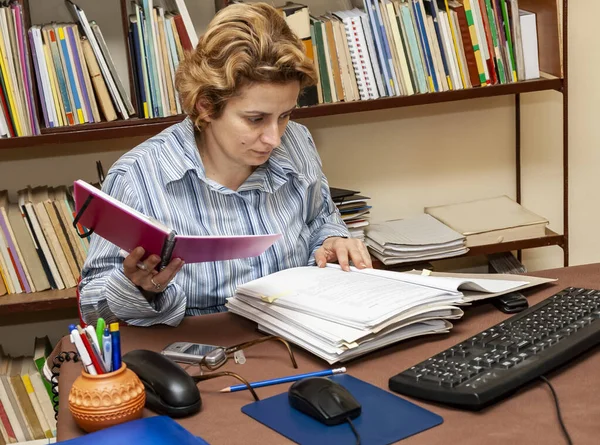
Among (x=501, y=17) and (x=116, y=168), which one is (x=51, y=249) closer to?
(x=116, y=168)

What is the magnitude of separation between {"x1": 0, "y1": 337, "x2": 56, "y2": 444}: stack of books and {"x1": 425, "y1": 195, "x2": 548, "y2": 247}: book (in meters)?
1.32

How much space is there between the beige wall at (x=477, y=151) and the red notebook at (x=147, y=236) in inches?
51.6

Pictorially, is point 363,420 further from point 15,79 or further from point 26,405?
point 26,405

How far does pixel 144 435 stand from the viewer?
3.18 ft

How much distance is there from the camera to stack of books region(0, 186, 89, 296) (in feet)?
7.57

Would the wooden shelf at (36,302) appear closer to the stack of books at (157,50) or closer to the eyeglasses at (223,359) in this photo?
the stack of books at (157,50)

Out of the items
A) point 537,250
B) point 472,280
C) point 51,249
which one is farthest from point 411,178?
point 472,280

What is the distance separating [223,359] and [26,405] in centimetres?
142

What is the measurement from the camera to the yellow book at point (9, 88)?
7.06 feet

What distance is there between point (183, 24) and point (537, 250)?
149 centimetres

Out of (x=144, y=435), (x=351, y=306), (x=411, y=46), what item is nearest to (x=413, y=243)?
(x=411, y=46)

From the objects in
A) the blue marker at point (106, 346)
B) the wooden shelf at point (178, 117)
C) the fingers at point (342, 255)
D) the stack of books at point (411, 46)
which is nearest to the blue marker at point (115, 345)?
the blue marker at point (106, 346)

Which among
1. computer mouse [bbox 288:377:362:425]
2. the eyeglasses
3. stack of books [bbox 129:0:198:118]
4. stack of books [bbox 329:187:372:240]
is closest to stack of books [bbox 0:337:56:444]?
stack of books [bbox 129:0:198:118]

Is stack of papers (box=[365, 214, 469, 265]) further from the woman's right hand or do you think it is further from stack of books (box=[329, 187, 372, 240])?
the woman's right hand
